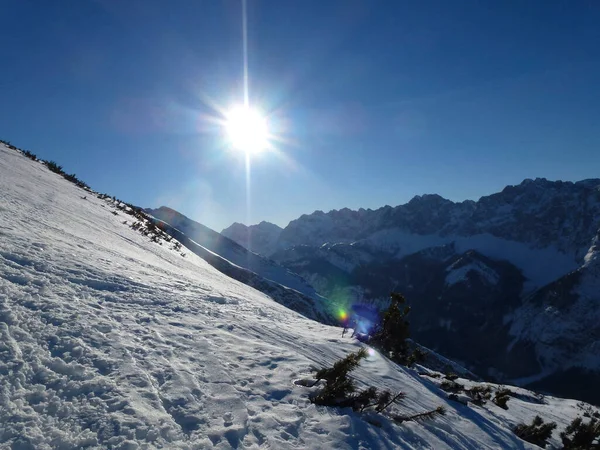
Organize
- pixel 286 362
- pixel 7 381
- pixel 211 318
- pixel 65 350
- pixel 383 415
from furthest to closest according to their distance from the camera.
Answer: pixel 211 318
pixel 286 362
pixel 383 415
pixel 65 350
pixel 7 381

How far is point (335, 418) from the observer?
584 cm

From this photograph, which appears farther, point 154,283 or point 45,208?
point 45,208

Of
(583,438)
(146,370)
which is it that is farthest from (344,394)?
(583,438)

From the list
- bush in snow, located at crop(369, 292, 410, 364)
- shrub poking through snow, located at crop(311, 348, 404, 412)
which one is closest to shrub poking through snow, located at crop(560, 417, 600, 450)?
bush in snow, located at crop(369, 292, 410, 364)

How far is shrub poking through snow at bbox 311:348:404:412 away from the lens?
6285mm

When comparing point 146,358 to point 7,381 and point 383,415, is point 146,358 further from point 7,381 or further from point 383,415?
point 383,415

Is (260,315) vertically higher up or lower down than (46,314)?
higher up

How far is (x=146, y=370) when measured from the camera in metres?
5.27

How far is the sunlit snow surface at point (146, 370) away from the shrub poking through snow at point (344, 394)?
237mm

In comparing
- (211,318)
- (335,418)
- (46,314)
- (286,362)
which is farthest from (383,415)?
(46,314)

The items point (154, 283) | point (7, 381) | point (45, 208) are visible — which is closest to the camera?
point (7, 381)

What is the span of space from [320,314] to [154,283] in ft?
370

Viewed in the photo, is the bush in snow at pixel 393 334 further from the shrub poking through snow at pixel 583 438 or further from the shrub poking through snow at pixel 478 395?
the shrub poking through snow at pixel 583 438

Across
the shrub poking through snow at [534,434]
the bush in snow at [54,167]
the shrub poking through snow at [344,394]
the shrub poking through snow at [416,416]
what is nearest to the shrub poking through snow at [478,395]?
the shrub poking through snow at [534,434]
